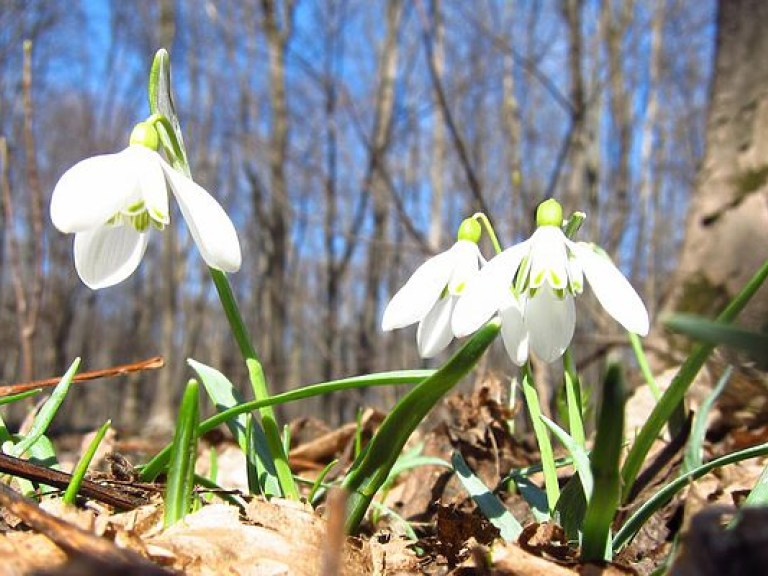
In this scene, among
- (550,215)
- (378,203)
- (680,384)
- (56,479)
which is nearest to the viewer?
(680,384)

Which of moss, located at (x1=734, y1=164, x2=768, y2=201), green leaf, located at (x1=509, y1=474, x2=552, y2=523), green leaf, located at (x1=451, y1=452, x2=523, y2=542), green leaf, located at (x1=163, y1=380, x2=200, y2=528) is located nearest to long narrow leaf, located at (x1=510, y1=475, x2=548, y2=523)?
green leaf, located at (x1=509, y1=474, x2=552, y2=523)

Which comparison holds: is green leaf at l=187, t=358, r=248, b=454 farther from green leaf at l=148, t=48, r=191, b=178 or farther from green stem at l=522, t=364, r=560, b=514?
green stem at l=522, t=364, r=560, b=514

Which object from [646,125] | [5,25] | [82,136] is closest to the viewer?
[5,25]

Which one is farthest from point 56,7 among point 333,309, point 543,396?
point 543,396

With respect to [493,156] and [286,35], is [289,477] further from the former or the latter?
[493,156]

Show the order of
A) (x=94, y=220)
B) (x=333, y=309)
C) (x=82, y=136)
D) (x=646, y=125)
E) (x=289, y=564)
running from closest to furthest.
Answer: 1. (x=289, y=564)
2. (x=94, y=220)
3. (x=333, y=309)
4. (x=646, y=125)
5. (x=82, y=136)

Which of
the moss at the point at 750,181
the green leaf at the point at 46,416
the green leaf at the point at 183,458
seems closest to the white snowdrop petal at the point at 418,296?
the green leaf at the point at 183,458

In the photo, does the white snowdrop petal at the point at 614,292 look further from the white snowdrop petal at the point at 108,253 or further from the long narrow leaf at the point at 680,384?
the white snowdrop petal at the point at 108,253

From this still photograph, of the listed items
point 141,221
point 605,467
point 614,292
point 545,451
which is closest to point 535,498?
point 545,451

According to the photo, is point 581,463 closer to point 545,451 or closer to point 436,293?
point 545,451
